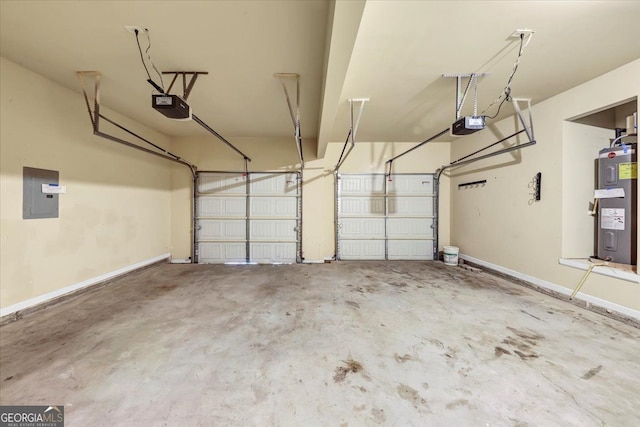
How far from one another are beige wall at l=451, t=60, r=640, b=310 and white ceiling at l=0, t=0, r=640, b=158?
8.9 inches

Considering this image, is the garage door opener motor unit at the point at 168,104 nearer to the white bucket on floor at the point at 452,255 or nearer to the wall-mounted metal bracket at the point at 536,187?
the wall-mounted metal bracket at the point at 536,187

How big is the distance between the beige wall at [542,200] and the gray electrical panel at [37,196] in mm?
6287

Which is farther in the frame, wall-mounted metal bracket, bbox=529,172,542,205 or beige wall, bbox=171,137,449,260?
beige wall, bbox=171,137,449,260

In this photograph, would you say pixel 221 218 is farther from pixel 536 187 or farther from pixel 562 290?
pixel 562 290

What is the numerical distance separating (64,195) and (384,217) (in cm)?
521

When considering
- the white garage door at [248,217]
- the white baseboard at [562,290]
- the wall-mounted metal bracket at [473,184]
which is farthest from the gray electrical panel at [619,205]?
the white garage door at [248,217]

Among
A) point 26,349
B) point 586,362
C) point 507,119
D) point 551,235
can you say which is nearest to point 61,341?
point 26,349

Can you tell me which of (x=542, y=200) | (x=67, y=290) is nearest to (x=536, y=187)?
(x=542, y=200)

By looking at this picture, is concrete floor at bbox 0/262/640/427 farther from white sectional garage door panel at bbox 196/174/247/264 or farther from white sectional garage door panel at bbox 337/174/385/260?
white sectional garage door panel at bbox 337/174/385/260

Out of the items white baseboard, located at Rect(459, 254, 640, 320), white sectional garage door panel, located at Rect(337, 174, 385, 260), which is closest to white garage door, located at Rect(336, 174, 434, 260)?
white sectional garage door panel, located at Rect(337, 174, 385, 260)

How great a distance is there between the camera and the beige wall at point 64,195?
232 cm

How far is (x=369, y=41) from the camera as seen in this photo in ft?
6.28

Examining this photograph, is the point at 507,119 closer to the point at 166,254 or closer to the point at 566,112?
the point at 566,112

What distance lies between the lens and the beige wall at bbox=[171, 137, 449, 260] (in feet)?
16.0
